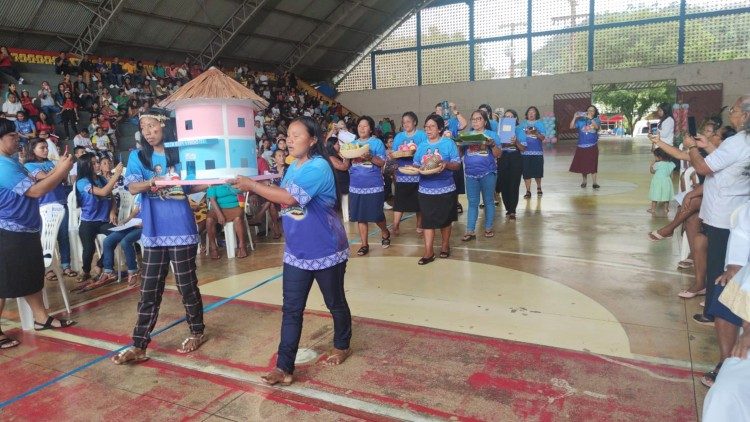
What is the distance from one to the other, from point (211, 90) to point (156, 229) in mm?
1013

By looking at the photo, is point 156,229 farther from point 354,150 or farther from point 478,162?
point 478,162

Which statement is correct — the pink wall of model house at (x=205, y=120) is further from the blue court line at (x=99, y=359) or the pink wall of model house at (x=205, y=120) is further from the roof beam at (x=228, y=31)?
the roof beam at (x=228, y=31)

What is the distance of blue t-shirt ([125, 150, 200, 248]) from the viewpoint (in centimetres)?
327

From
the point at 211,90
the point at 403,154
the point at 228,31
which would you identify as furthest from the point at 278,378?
the point at 228,31

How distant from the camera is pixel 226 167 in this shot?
2.94 m

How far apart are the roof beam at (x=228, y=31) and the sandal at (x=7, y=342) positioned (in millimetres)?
15370

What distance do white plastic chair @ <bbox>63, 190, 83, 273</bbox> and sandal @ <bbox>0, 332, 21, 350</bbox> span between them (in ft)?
7.28

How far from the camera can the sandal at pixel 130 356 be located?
330 cm

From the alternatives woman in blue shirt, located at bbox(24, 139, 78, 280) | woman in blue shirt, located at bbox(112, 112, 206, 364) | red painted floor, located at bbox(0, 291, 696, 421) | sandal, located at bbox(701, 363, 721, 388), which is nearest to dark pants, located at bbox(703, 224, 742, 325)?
sandal, located at bbox(701, 363, 721, 388)

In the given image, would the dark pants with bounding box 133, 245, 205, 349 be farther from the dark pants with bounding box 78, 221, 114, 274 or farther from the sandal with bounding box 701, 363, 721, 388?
the sandal with bounding box 701, 363, 721, 388

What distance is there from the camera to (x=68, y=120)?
1220 cm

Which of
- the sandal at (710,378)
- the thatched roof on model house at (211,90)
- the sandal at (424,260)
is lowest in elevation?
the sandal at (710,378)

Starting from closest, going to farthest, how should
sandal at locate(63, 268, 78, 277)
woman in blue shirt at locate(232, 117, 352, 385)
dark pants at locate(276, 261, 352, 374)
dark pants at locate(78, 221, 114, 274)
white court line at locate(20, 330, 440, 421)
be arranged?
white court line at locate(20, 330, 440, 421)
woman in blue shirt at locate(232, 117, 352, 385)
dark pants at locate(276, 261, 352, 374)
dark pants at locate(78, 221, 114, 274)
sandal at locate(63, 268, 78, 277)

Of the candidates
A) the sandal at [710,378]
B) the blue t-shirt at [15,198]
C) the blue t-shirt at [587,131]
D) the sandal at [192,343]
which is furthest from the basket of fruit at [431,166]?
the blue t-shirt at [587,131]
